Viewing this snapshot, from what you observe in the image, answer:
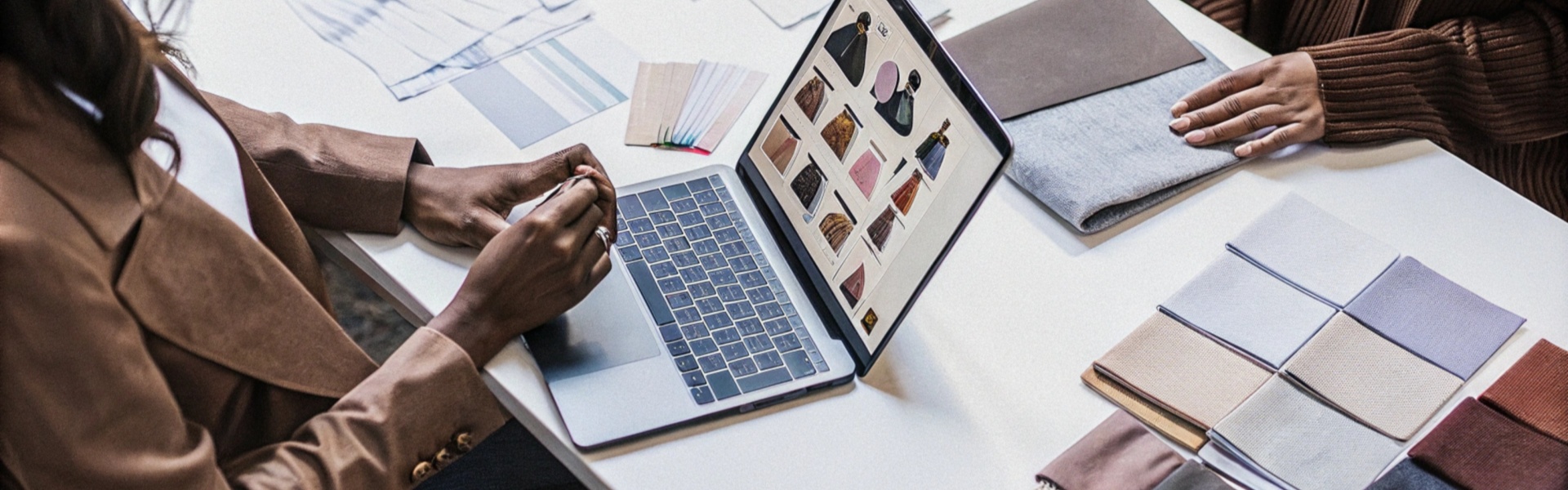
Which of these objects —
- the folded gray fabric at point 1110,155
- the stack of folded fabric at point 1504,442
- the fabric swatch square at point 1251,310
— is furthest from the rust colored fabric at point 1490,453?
the folded gray fabric at point 1110,155

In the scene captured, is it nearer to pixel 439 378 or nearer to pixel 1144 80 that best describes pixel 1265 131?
pixel 1144 80

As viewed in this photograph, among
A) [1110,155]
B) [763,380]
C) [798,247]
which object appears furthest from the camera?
[1110,155]

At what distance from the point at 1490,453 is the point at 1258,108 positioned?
442mm

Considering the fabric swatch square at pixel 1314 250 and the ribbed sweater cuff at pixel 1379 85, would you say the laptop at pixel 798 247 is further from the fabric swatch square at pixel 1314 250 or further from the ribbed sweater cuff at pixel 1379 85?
the ribbed sweater cuff at pixel 1379 85

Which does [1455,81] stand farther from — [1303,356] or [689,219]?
[689,219]

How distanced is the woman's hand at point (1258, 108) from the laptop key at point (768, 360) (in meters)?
0.54

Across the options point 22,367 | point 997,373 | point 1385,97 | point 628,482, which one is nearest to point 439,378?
point 628,482

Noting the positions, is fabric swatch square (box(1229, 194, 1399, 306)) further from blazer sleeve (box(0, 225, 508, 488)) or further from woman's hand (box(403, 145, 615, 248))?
blazer sleeve (box(0, 225, 508, 488))

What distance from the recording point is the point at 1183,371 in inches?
37.5

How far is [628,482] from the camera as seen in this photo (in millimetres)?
835

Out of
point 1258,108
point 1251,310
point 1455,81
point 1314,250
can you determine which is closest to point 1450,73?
point 1455,81

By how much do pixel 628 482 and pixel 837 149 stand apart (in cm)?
34

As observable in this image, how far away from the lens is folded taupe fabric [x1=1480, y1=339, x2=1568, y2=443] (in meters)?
0.92

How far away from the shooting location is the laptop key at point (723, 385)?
896 millimetres
